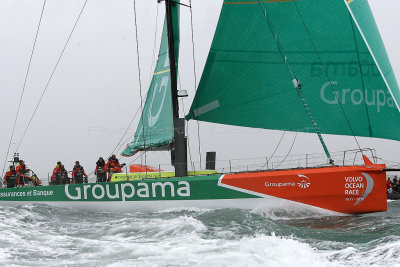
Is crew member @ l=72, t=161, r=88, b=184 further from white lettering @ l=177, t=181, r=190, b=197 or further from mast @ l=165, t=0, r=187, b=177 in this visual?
white lettering @ l=177, t=181, r=190, b=197

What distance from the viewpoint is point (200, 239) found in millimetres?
6238

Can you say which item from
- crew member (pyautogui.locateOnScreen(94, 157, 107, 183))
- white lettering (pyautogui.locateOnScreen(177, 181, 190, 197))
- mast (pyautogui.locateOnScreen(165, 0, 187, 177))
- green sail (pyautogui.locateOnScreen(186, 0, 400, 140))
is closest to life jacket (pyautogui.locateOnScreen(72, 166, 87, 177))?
crew member (pyautogui.locateOnScreen(94, 157, 107, 183))

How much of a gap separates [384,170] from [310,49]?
10.4 feet

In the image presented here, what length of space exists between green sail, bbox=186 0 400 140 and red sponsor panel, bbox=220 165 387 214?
1.43 meters

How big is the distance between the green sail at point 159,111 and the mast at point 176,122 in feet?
1.02

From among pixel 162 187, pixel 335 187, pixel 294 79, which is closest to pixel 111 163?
pixel 162 187

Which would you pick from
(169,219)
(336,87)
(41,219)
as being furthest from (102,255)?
(336,87)

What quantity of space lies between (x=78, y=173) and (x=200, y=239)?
6.46 meters

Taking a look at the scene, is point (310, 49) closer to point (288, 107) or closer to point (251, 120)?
point (288, 107)

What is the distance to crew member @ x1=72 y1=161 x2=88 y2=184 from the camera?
11.8 meters

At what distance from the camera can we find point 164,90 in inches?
469

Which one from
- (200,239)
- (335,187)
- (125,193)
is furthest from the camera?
(125,193)

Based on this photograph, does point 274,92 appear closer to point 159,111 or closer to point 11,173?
point 159,111

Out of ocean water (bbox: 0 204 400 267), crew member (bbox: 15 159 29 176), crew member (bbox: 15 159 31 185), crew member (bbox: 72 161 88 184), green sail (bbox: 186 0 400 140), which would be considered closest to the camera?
ocean water (bbox: 0 204 400 267)
